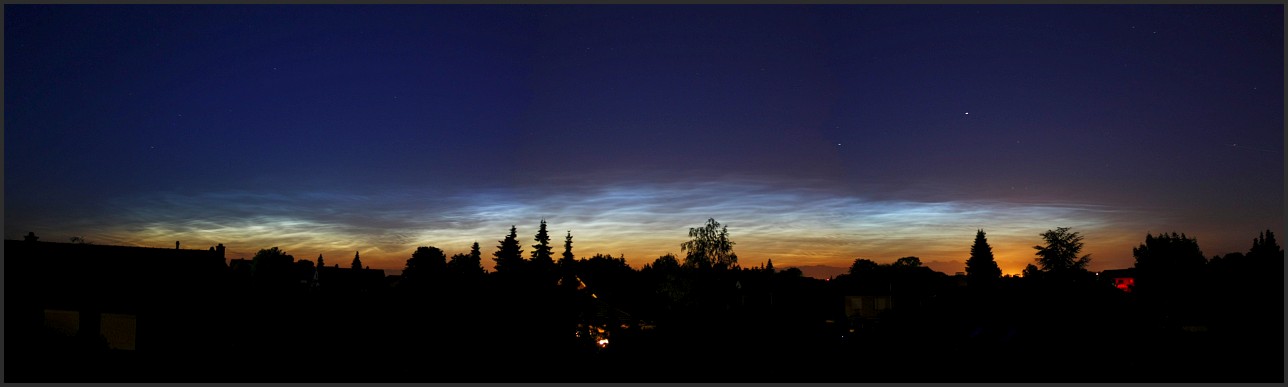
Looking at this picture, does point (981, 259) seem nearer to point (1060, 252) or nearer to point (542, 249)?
point (1060, 252)

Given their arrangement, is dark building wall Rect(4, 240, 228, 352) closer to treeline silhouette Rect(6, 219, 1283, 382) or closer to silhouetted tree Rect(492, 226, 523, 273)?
treeline silhouette Rect(6, 219, 1283, 382)

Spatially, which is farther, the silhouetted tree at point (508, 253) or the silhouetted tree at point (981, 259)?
the silhouetted tree at point (981, 259)

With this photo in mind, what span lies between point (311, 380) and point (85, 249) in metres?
24.0

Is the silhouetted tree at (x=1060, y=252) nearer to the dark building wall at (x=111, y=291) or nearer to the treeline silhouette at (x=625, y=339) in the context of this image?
the treeline silhouette at (x=625, y=339)

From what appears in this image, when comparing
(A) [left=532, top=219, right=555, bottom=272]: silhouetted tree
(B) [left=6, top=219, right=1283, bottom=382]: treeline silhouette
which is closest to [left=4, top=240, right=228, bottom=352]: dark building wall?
(B) [left=6, top=219, right=1283, bottom=382]: treeline silhouette

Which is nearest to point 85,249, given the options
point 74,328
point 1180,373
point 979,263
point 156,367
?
point 74,328

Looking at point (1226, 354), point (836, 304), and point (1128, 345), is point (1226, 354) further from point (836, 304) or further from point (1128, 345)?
point (836, 304)

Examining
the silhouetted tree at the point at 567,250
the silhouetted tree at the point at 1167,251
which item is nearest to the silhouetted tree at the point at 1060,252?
the silhouetted tree at the point at 1167,251

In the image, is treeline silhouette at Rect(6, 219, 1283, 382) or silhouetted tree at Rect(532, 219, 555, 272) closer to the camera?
treeline silhouette at Rect(6, 219, 1283, 382)

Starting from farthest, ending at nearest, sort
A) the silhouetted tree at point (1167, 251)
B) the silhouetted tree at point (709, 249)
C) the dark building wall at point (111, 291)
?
the silhouetted tree at point (1167, 251) < the silhouetted tree at point (709, 249) < the dark building wall at point (111, 291)

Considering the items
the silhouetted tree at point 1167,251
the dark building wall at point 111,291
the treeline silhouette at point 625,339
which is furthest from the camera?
the silhouetted tree at point 1167,251

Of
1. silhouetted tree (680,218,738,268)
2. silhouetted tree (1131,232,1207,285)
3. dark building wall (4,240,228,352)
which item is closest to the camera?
dark building wall (4,240,228,352)

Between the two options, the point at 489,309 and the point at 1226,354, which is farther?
the point at 489,309

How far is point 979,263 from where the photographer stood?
327 feet
